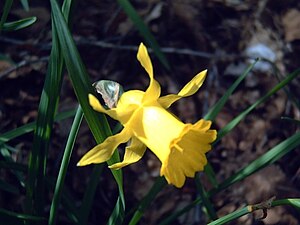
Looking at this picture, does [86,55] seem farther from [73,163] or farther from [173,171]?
[173,171]

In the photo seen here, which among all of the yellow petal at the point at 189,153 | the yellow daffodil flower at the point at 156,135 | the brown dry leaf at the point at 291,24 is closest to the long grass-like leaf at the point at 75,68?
the yellow daffodil flower at the point at 156,135

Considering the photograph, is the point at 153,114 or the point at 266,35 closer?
the point at 153,114

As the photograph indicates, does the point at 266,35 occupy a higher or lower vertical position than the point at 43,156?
lower

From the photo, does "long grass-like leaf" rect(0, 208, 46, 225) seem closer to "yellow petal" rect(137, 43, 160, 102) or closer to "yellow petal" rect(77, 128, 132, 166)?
"yellow petal" rect(77, 128, 132, 166)

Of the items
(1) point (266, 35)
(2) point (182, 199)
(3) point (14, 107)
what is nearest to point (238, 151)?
(2) point (182, 199)

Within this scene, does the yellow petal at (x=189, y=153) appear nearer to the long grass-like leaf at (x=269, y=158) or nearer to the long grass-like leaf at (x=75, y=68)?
the long grass-like leaf at (x=75, y=68)

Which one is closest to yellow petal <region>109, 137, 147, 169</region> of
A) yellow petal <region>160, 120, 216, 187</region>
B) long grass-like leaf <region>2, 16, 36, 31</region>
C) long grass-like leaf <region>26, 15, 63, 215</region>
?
yellow petal <region>160, 120, 216, 187</region>

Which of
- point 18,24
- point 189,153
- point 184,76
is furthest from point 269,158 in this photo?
point 184,76
